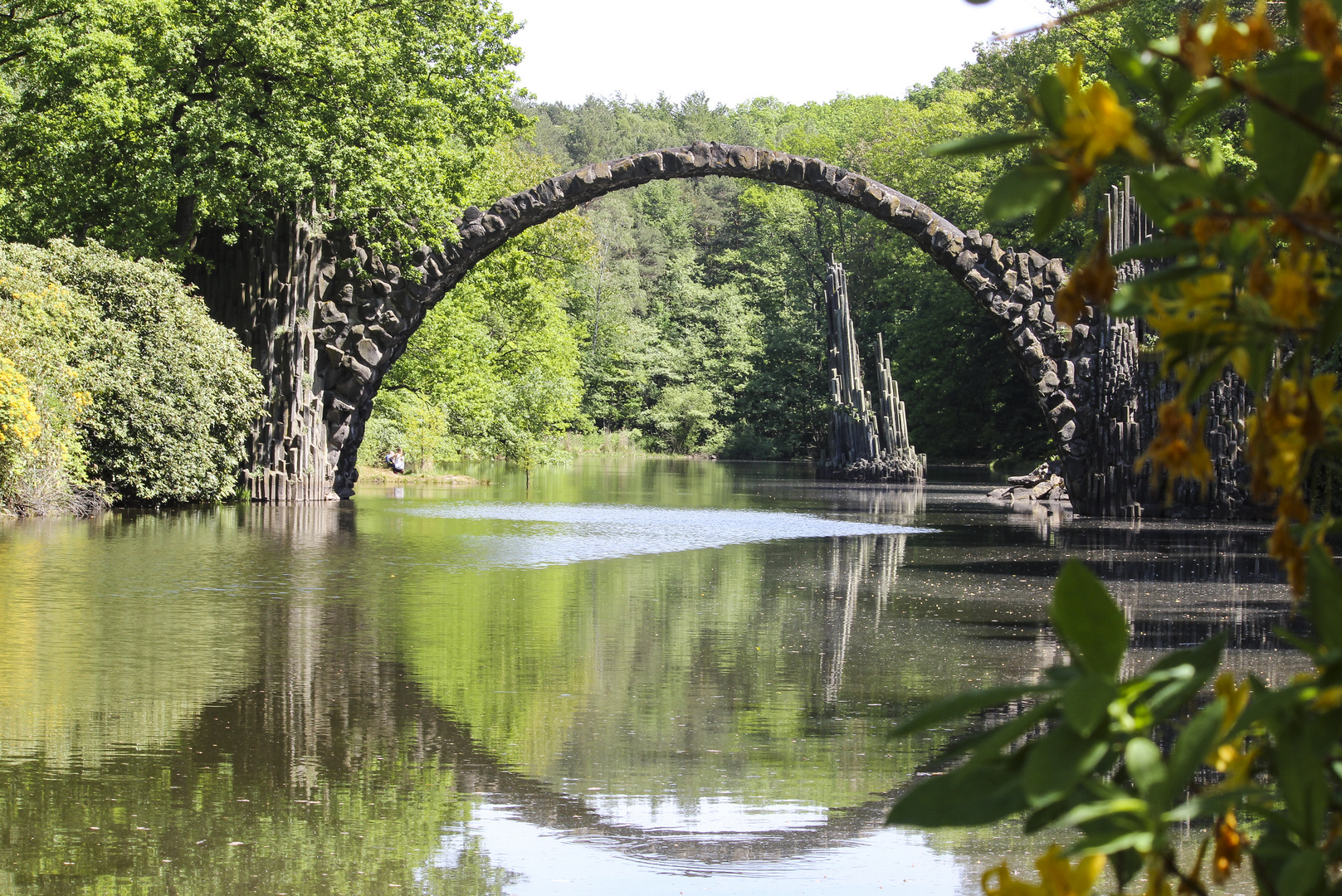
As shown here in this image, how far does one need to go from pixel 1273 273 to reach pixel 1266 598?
10.8m

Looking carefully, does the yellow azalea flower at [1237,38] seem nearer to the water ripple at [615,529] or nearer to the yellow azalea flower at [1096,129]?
the yellow azalea flower at [1096,129]

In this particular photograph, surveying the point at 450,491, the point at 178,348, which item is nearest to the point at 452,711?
the point at 178,348

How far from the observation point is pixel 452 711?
21.1ft

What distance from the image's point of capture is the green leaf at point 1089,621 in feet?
3.47

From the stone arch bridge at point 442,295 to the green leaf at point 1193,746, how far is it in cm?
2028

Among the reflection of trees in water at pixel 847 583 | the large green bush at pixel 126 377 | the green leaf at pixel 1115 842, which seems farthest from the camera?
the large green bush at pixel 126 377

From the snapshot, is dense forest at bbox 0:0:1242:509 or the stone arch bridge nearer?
dense forest at bbox 0:0:1242:509

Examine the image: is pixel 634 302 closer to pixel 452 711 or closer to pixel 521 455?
pixel 521 455

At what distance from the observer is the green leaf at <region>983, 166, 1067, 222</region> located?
1.04m

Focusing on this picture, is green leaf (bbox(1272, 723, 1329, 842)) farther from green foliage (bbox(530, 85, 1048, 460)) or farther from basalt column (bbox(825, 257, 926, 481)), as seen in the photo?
green foliage (bbox(530, 85, 1048, 460))

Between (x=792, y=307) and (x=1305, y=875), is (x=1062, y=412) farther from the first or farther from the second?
(x=792, y=307)

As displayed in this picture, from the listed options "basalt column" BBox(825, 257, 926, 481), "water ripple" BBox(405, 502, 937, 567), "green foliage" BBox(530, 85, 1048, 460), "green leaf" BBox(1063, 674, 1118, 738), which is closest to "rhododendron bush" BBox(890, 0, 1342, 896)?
"green leaf" BBox(1063, 674, 1118, 738)

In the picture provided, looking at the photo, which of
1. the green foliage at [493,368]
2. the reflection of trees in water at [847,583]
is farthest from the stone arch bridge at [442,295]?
the green foliage at [493,368]

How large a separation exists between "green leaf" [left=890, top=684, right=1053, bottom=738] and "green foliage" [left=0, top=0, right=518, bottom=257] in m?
19.5
